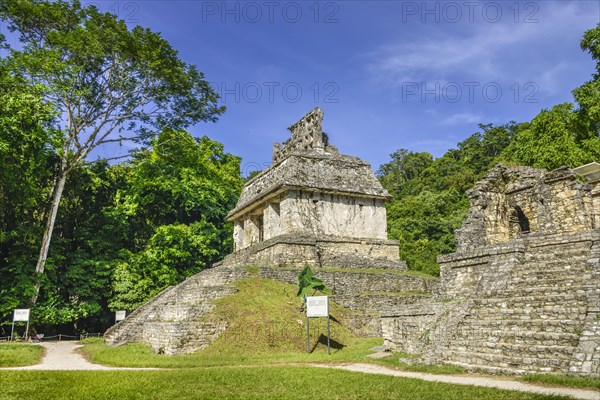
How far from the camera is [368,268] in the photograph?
75.4 ft

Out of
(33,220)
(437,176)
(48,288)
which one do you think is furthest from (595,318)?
(437,176)

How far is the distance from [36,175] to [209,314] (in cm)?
1306

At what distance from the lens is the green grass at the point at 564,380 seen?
24.4 feet

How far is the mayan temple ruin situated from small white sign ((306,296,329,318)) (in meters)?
1.80

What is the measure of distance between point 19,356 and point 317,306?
897cm

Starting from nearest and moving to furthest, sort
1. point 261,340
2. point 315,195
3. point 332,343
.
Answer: point 261,340 < point 332,343 < point 315,195

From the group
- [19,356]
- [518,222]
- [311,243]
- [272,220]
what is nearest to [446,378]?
[19,356]

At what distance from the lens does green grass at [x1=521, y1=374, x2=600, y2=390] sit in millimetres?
7441

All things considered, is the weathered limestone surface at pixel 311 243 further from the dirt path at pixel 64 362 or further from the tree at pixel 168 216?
the tree at pixel 168 216

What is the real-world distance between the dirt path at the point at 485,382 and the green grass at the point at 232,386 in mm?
425

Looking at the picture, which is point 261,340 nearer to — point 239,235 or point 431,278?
point 431,278

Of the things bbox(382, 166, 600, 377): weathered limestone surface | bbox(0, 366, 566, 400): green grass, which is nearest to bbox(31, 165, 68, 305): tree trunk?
bbox(0, 366, 566, 400): green grass

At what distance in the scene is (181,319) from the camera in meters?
16.2

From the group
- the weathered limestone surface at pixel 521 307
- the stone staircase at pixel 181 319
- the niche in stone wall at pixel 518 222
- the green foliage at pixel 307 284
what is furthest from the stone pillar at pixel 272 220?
the niche in stone wall at pixel 518 222
